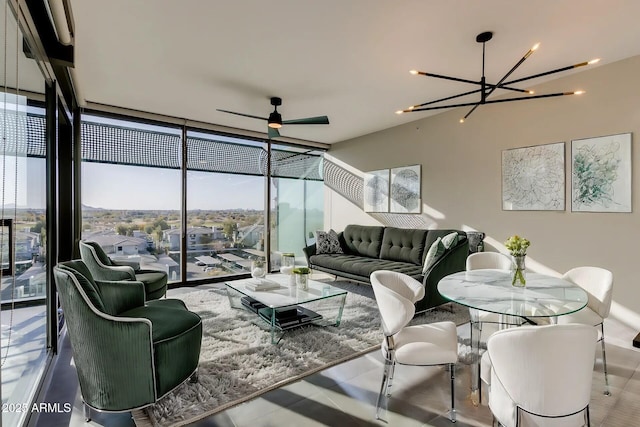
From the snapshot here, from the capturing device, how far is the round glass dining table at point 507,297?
5.96 feet

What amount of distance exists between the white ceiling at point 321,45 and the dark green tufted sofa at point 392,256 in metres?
1.97

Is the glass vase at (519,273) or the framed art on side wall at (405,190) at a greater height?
the framed art on side wall at (405,190)

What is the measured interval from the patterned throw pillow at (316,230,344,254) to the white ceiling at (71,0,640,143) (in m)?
2.39

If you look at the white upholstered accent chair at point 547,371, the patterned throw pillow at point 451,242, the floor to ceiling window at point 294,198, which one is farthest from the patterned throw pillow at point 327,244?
the white upholstered accent chair at point 547,371

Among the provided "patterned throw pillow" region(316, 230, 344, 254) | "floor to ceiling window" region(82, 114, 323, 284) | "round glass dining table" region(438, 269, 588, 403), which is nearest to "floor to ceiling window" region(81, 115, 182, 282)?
"floor to ceiling window" region(82, 114, 323, 284)

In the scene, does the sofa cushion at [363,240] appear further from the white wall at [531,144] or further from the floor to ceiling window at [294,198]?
the floor to ceiling window at [294,198]

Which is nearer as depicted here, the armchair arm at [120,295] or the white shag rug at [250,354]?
the white shag rug at [250,354]

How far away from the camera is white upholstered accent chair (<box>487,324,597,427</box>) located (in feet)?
4.27

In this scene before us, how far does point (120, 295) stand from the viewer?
244 cm

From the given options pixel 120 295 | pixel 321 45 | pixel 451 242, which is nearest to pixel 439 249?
pixel 451 242

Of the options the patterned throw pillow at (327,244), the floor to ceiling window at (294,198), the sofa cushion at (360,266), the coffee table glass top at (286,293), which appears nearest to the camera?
the coffee table glass top at (286,293)

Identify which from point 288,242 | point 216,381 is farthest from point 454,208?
point 216,381

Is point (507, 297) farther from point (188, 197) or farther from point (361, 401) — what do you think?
point (188, 197)

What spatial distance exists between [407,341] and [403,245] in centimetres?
299
